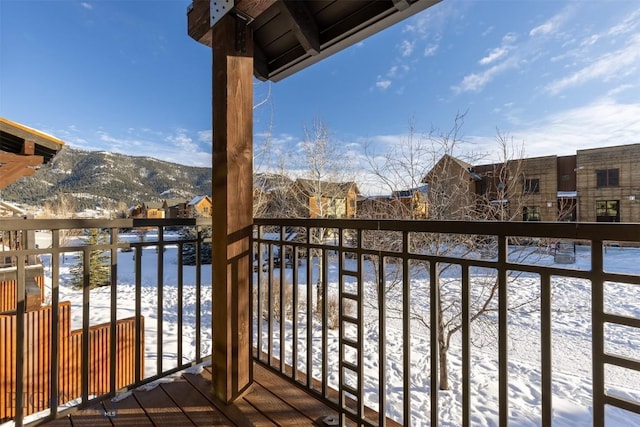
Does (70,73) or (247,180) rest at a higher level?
(70,73)

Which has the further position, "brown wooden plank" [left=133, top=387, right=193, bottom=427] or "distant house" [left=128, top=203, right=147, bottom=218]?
"distant house" [left=128, top=203, right=147, bottom=218]

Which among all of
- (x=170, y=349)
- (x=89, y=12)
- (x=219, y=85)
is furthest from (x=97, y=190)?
(x=219, y=85)

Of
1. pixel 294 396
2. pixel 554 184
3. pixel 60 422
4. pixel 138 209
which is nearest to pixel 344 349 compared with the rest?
pixel 294 396

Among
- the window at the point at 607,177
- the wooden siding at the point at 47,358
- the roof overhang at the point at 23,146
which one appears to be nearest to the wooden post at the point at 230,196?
the wooden siding at the point at 47,358

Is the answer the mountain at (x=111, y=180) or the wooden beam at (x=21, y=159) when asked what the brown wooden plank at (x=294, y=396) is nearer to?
the wooden beam at (x=21, y=159)

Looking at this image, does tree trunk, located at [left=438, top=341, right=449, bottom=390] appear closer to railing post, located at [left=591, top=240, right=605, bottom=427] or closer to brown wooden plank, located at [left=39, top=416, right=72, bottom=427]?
railing post, located at [left=591, top=240, right=605, bottom=427]

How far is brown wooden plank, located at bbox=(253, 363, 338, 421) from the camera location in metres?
1.55

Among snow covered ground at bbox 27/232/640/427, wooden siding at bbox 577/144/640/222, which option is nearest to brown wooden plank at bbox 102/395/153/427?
snow covered ground at bbox 27/232/640/427

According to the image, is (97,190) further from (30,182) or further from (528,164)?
(528,164)

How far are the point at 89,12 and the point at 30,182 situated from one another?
1005 centimetres

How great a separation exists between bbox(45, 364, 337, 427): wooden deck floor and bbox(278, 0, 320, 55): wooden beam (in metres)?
2.06

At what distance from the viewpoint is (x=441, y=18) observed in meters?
9.12

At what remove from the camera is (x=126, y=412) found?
5.11ft

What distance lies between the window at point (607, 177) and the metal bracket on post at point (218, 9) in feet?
45.7
